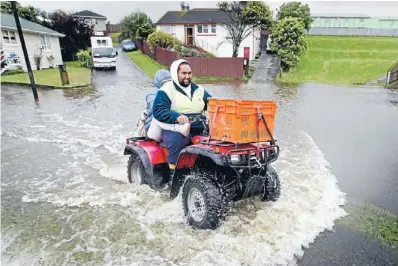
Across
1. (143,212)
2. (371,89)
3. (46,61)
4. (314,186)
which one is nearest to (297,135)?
(314,186)

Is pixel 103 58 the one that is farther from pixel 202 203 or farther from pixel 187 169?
pixel 202 203

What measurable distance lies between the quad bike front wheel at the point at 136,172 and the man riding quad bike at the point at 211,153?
1.08ft

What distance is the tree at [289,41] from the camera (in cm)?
2561

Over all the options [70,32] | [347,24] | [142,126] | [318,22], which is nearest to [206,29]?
[70,32]

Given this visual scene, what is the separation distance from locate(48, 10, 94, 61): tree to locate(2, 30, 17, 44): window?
10.1 m

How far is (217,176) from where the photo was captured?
4.03 meters

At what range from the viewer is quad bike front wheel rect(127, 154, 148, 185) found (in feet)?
17.3

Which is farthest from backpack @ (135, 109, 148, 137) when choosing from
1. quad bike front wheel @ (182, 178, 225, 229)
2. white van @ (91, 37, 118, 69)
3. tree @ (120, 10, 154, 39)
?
tree @ (120, 10, 154, 39)

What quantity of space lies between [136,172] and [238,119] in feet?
9.03

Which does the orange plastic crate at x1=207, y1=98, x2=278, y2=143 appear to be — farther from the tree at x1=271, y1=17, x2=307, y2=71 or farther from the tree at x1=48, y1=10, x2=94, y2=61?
the tree at x1=48, y1=10, x2=94, y2=61

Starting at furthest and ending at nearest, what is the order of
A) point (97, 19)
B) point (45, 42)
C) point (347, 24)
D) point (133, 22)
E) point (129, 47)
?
point (97, 19)
point (133, 22)
point (347, 24)
point (129, 47)
point (45, 42)

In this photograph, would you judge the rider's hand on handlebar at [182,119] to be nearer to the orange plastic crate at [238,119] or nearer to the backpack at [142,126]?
the orange plastic crate at [238,119]

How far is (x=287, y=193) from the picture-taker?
5.20m

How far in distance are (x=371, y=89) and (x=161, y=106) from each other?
18.5m
